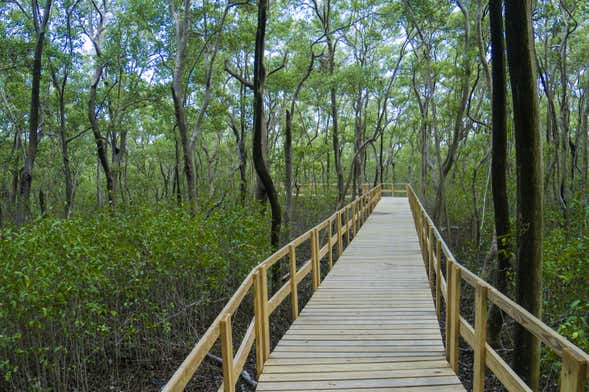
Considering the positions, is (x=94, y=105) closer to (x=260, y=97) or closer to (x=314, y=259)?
(x=260, y=97)

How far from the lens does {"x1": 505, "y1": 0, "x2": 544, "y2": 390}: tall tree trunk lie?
479 centimetres

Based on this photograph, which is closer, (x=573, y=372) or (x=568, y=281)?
(x=573, y=372)

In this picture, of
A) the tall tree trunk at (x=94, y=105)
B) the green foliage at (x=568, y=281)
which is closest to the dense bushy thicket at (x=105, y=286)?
the green foliage at (x=568, y=281)

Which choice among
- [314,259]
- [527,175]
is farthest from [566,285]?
[314,259]

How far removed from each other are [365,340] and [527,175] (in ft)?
7.96

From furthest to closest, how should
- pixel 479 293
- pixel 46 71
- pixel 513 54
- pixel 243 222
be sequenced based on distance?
1. pixel 46 71
2. pixel 243 222
3. pixel 513 54
4. pixel 479 293

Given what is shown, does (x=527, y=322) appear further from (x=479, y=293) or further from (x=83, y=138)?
(x=83, y=138)

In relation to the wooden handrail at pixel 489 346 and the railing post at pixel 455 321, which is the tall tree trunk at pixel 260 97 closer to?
the wooden handrail at pixel 489 346

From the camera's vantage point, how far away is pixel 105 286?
630cm

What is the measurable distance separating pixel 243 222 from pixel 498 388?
5.46 metres

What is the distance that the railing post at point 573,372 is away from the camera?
2117mm

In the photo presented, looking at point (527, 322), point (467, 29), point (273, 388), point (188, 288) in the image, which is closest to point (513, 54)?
point (527, 322)

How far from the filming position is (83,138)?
25891 mm

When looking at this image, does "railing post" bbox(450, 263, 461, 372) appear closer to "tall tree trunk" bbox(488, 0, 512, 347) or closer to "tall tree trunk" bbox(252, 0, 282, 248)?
"tall tree trunk" bbox(488, 0, 512, 347)
